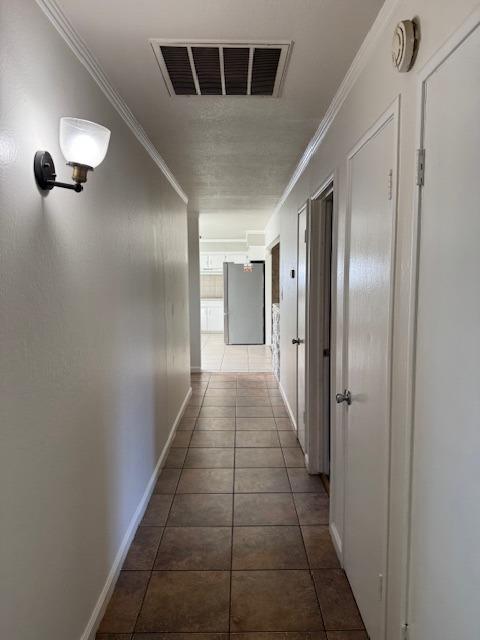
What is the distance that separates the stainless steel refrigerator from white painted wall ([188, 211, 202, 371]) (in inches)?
97.1

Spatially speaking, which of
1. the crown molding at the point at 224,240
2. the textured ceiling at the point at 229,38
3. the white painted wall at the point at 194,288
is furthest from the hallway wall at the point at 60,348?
the crown molding at the point at 224,240

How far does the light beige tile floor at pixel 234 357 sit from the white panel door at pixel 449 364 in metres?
5.24

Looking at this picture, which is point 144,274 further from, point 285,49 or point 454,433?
point 454,433

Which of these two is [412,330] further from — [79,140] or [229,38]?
[229,38]

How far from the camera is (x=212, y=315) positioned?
33.7ft

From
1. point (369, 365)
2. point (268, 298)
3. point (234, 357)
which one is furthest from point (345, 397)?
point (268, 298)

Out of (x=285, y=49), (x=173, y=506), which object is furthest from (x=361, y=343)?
(x=173, y=506)

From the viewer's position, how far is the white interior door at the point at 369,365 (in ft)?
4.60

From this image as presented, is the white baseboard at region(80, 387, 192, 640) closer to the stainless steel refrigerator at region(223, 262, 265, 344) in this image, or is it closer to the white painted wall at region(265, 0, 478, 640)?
the white painted wall at region(265, 0, 478, 640)

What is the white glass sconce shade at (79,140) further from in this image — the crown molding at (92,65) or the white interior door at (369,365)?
the white interior door at (369,365)

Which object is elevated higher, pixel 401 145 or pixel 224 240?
pixel 224 240

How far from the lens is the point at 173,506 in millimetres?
2605

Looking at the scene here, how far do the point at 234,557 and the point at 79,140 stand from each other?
210cm

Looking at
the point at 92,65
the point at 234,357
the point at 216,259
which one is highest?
the point at 92,65
